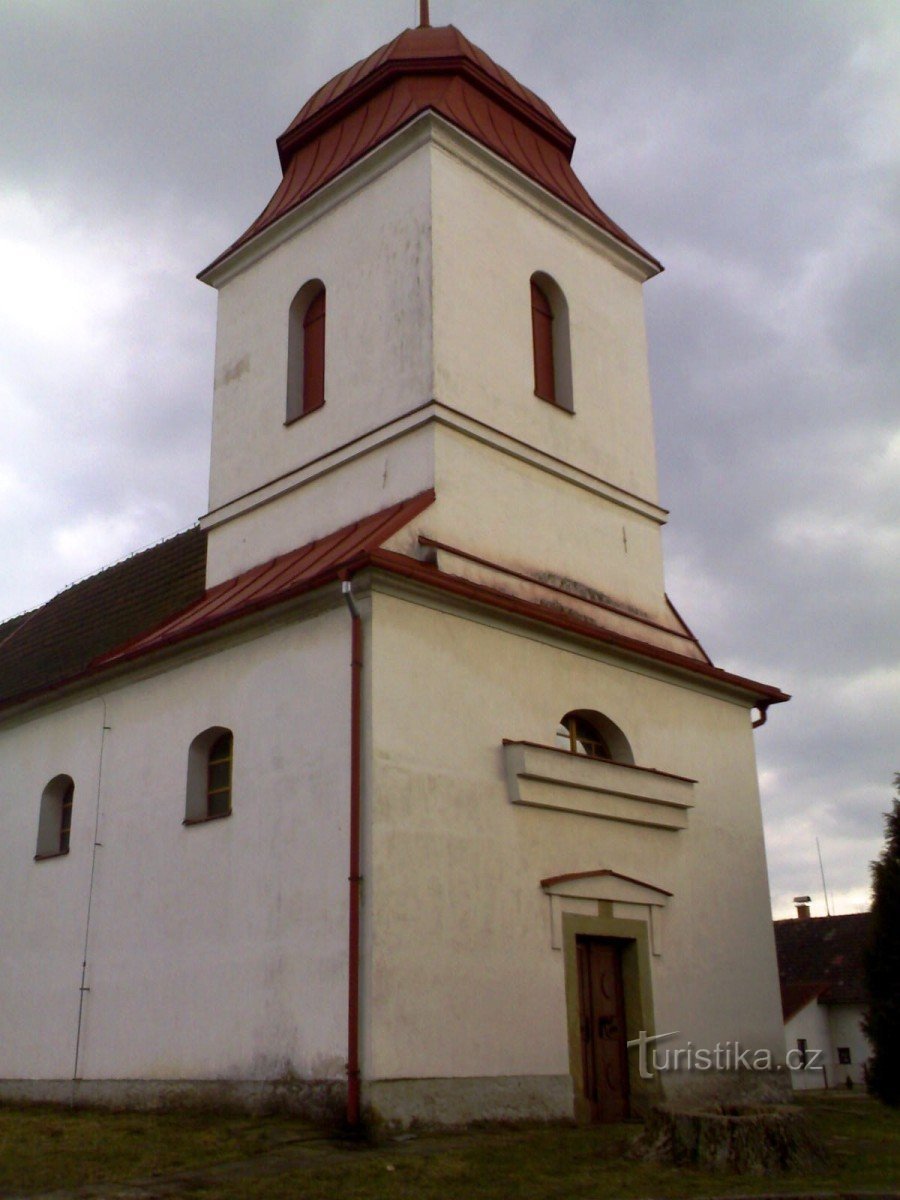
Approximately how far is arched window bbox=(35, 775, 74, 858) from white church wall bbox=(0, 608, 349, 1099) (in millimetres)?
191

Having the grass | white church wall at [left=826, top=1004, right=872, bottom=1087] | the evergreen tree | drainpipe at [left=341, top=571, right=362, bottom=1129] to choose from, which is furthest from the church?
white church wall at [left=826, top=1004, right=872, bottom=1087]

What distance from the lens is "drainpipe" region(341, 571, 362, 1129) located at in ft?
35.3

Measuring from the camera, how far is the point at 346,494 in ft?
50.1

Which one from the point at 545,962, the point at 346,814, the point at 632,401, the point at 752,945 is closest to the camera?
the point at 346,814

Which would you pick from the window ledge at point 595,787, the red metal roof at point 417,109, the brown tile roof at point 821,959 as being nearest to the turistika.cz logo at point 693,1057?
the window ledge at point 595,787

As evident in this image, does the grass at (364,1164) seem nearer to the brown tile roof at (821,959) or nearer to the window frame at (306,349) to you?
the window frame at (306,349)

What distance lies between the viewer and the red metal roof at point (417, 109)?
1706cm

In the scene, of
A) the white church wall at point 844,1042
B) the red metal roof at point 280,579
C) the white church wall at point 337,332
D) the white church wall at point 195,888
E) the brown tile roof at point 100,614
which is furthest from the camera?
the white church wall at point 844,1042

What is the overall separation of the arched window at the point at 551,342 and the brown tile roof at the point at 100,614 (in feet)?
17.8

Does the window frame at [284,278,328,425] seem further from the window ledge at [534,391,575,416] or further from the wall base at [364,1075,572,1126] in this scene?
the wall base at [364,1075,572,1126]

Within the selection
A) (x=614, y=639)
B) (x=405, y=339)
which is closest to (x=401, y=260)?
(x=405, y=339)

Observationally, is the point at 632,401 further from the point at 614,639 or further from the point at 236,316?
the point at 236,316

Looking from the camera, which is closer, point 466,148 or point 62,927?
point 62,927

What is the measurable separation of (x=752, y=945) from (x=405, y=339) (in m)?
8.48
